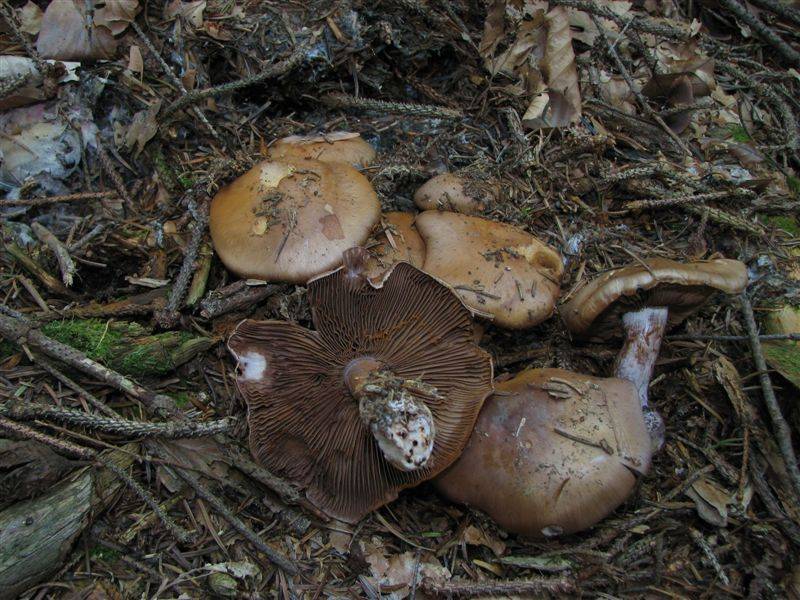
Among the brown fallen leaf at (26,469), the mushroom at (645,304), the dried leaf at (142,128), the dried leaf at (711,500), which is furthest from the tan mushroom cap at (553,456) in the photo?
the dried leaf at (142,128)

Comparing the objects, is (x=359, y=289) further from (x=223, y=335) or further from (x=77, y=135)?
(x=77, y=135)

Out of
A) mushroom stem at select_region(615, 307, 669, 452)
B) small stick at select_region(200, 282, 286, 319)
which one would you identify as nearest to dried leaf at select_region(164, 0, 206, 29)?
small stick at select_region(200, 282, 286, 319)

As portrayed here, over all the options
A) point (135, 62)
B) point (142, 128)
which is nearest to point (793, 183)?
point (142, 128)

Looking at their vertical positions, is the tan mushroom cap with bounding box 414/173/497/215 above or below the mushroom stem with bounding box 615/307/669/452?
above

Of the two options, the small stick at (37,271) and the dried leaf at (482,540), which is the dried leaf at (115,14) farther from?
the dried leaf at (482,540)

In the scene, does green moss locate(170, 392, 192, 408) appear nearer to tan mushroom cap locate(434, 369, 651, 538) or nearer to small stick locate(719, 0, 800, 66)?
tan mushroom cap locate(434, 369, 651, 538)

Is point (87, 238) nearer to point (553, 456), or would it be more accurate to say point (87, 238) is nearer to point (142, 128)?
point (142, 128)
